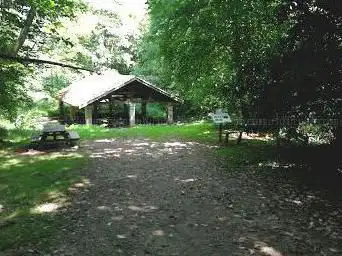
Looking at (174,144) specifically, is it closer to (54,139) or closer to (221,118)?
(221,118)

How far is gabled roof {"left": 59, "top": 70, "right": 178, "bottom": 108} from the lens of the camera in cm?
3033

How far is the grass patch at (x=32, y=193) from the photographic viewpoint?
7.77 meters

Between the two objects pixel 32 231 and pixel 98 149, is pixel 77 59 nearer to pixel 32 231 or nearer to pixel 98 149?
pixel 98 149

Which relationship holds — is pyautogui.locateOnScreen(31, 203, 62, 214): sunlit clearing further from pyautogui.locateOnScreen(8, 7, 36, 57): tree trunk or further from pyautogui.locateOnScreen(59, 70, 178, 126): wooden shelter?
pyautogui.locateOnScreen(59, 70, 178, 126): wooden shelter

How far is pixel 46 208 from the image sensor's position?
9297mm

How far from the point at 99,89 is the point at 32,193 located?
72.7 ft

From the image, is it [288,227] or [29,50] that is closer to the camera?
[288,227]

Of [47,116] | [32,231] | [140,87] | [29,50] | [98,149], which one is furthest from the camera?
[47,116]

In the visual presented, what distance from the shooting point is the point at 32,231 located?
779 cm

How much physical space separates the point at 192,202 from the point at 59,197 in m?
3.19

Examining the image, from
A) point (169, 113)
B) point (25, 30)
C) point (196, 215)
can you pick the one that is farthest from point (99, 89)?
point (196, 215)

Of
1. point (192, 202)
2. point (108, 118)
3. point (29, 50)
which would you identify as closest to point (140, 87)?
point (108, 118)

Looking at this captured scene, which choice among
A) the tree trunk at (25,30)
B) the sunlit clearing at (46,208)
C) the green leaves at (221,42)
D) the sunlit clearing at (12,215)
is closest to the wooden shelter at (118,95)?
the green leaves at (221,42)

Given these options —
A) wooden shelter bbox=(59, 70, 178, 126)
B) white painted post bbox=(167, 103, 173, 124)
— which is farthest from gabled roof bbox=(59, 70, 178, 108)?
white painted post bbox=(167, 103, 173, 124)
